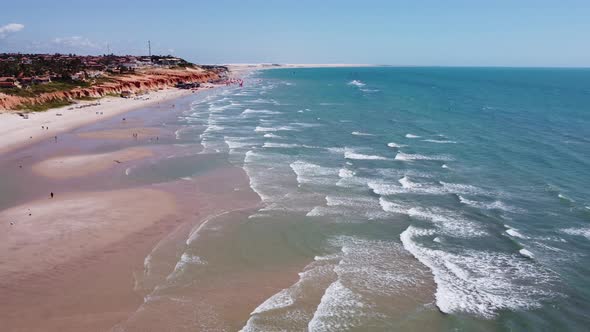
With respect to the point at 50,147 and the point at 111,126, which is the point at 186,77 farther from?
the point at 50,147

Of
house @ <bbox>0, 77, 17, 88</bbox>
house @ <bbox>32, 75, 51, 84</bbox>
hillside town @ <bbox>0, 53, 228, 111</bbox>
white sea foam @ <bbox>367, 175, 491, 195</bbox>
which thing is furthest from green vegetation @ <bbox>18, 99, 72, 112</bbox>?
white sea foam @ <bbox>367, 175, 491, 195</bbox>

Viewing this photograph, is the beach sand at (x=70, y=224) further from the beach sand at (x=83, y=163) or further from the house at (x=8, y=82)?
the house at (x=8, y=82)

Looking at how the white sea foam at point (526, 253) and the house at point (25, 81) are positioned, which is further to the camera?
the house at point (25, 81)

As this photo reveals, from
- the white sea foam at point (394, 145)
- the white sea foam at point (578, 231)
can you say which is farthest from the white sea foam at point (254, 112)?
the white sea foam at point (578, 231)

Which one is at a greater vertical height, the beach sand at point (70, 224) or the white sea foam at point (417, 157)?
the white sea foam at point (417, 157)

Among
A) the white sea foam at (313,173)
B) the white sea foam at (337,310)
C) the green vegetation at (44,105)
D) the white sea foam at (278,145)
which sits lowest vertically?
the white sea foam at (337,310)

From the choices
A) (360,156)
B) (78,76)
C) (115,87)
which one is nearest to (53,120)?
(78,76)

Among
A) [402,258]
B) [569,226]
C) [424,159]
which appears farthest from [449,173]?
[402,258]

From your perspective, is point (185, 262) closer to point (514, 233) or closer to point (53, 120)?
point (514, 233)
